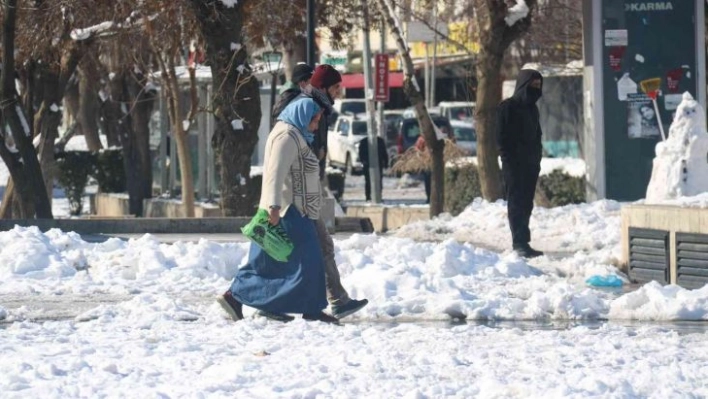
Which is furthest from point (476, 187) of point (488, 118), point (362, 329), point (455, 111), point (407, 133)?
point (455, 111)

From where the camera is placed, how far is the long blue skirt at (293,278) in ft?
35.4

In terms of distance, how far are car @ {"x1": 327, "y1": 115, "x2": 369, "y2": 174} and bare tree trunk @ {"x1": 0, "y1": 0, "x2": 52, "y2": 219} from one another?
79.5 ft

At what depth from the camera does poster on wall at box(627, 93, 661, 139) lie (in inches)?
822

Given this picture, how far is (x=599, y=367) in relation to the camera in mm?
8586

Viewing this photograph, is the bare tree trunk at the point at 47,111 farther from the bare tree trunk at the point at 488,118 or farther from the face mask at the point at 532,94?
the face mask at the point at 532,94

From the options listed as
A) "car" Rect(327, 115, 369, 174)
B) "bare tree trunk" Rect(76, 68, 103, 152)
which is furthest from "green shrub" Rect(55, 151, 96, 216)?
"car" Rect(327, 115, 369, 174)

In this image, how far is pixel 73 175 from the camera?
1398 inches

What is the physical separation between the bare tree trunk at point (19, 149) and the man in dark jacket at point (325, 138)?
10871 millimetres

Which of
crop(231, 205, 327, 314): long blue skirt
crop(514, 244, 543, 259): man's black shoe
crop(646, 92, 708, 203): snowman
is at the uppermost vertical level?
crop(646, 92, 708, 203): snowman

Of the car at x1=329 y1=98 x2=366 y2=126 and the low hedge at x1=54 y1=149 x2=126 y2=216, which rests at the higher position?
the car at x1=329 y1=98 x2=366 y2=126

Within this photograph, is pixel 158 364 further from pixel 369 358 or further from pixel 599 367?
pixel 599 367

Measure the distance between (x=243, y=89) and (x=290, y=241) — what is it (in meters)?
10.9

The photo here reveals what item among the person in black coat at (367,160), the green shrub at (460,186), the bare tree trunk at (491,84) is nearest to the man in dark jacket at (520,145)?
the bare tree trunk at (491,84)

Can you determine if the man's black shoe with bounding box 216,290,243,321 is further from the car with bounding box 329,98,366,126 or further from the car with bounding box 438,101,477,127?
the car with bounding box 329,98,366,126
